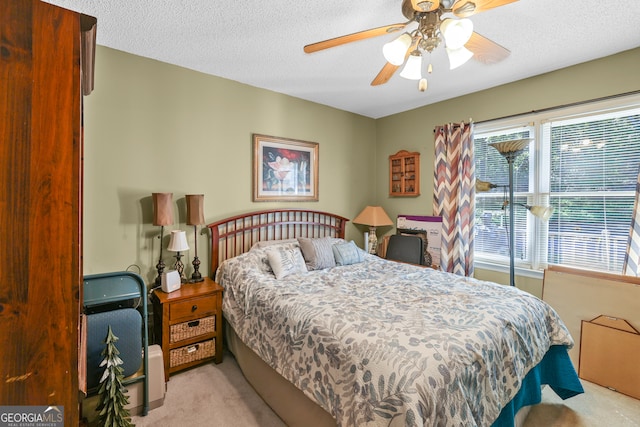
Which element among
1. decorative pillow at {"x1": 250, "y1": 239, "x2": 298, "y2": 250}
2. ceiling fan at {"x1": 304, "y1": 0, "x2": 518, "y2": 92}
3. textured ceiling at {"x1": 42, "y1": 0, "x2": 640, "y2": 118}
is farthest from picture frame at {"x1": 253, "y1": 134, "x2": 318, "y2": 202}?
ceiling fan at {"x1": 304, "y1": 0, "x2": 518, "y2": 92}

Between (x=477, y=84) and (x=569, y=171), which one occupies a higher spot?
(x=477, y=84)

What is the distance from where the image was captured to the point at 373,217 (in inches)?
155

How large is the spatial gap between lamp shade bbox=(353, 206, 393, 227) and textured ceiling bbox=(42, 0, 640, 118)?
5.29 ft

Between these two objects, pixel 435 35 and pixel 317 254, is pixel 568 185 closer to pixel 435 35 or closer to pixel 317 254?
pixel 435 35

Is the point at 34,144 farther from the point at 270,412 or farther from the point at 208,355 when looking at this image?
the point at 208,355

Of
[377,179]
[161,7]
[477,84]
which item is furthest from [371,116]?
[161,7]

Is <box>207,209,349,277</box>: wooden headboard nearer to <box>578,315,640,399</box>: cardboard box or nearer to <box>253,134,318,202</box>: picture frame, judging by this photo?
<box>253,134,318,202</box>: picture frame

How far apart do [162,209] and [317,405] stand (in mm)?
1882

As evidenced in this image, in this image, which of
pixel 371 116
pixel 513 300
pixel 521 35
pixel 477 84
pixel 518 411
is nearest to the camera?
pixel 518 411

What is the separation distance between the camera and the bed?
4.08 ft

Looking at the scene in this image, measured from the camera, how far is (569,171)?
2775mm

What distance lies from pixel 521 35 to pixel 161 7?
2.52 meters

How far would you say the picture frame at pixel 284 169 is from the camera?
3.22 meters

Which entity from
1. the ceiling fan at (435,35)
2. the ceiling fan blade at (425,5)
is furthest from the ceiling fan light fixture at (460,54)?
the ceiling fan blade at (425,5)
